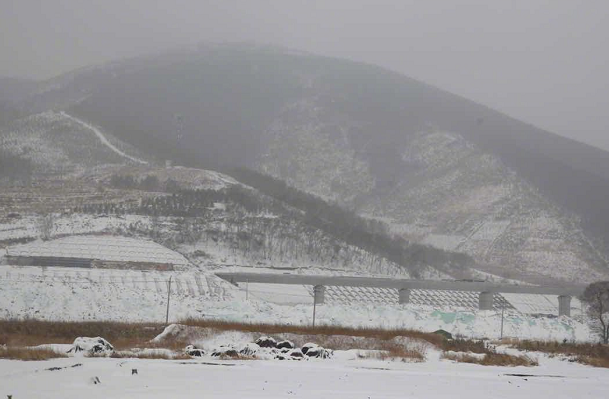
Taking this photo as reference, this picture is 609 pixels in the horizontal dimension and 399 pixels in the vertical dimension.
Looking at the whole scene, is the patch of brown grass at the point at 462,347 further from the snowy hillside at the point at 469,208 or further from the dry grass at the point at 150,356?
the snowy hillside at the point at 469,208

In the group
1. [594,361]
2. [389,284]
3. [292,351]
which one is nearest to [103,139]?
[389,284]

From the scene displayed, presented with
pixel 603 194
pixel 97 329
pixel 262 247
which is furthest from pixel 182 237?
pixel 603 194

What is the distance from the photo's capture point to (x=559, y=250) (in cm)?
12631

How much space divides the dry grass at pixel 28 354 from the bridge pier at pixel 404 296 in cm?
4947

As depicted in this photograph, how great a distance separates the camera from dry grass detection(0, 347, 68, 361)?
15491 mm

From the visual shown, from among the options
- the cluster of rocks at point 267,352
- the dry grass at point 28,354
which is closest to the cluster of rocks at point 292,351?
the cluster of rocks at point 267,352

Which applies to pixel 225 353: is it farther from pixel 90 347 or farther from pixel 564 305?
pixel 564 305

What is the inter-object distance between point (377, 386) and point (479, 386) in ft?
8.39

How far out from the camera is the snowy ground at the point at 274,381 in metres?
Result: 11.3

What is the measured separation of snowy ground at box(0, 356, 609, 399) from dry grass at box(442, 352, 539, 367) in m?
2.27

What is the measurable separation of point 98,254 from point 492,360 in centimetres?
5263

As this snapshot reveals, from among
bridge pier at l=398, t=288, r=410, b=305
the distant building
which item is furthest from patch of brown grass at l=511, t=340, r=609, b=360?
the distant building

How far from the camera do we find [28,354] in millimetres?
15758

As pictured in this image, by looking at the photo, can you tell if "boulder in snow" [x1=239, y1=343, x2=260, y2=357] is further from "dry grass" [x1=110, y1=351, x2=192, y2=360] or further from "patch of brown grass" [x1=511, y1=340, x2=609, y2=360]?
"patch of brown grass" [x1=511, y1=340, x2=609, y2=360]
